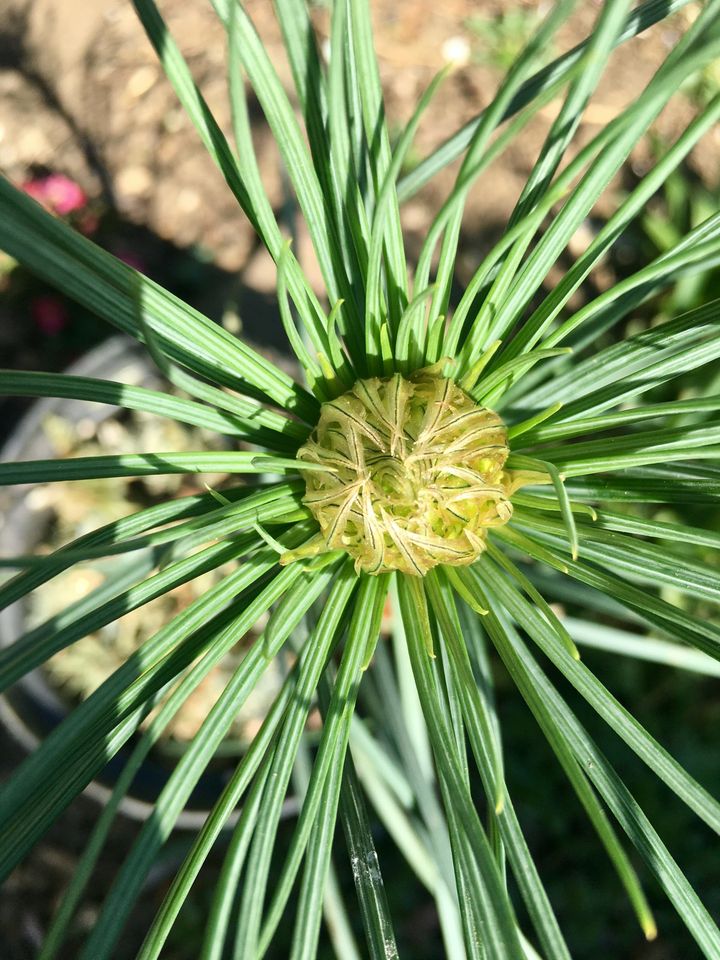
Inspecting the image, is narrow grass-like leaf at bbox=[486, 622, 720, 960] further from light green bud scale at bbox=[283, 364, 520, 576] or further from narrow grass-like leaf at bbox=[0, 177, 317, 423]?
narrow grass-like leaf at bbox=[0, 177, 317, 423]

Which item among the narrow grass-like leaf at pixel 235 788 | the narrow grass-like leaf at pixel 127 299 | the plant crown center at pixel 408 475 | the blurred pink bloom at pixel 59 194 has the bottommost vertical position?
the narrow grass-like leaf at pixel 235 788

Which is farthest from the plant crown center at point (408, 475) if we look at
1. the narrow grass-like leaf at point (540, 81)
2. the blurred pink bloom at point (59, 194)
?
the blurred pink bloom at point (59, 194)

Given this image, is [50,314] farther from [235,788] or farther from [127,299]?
[235,788]

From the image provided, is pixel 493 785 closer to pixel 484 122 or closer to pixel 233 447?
pixel 484 122

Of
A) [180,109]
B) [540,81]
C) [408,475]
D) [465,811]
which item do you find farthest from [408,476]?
[180,109]

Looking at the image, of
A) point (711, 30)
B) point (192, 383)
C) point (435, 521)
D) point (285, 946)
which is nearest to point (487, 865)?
point (435, 521)

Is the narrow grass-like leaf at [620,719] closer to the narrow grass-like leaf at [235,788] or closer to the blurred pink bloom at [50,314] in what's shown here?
the narrow grass-like leaf at [235,788]
